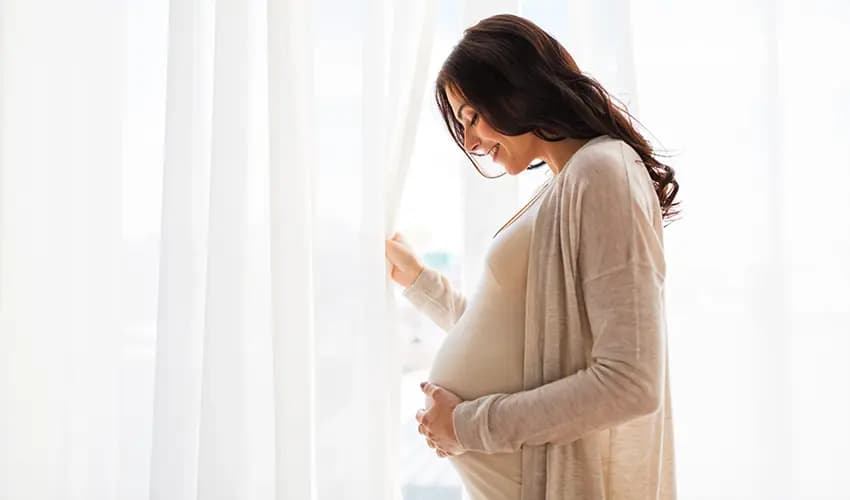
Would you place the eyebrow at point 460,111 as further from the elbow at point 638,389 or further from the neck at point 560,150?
the elbow at point 638,389

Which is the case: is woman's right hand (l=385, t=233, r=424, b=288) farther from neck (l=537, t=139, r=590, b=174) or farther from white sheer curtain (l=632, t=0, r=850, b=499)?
white sheer curtain (l=632, t=0, r=850, b=499)

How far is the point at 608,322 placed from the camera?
866mm

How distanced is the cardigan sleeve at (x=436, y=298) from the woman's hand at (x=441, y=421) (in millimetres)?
207

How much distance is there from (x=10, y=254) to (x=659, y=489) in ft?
3.76

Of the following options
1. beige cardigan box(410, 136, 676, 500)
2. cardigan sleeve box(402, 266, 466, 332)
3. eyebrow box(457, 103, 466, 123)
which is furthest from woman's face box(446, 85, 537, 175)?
cardigan sleeve box(402, 266, 466, 332)

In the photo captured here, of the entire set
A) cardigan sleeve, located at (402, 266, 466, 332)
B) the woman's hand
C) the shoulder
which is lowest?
the woman's hand

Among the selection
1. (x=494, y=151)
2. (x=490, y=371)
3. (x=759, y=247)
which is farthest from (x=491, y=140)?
(x=759, y=247)

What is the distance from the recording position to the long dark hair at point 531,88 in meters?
0.98

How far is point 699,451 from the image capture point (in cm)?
116

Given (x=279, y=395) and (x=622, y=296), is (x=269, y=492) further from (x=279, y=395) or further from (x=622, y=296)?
(x=622, y=296)

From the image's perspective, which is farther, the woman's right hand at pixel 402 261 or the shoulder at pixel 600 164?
the woman's right hand at pixel 402 261

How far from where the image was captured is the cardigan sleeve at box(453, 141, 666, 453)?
86 centimetres

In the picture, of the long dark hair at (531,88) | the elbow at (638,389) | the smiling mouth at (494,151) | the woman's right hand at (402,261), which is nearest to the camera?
the elbow at (638,389)

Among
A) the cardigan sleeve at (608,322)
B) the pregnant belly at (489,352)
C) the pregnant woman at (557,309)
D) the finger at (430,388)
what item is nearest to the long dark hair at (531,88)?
the pregnant woman at (557,309)
